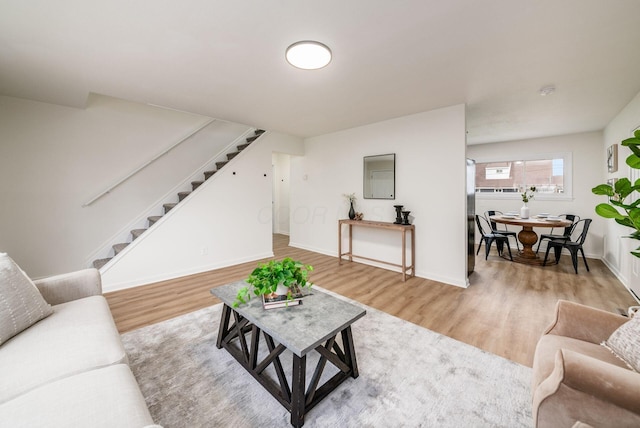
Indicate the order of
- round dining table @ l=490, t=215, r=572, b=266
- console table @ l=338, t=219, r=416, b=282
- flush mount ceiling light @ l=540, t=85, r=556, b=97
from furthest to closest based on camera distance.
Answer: round dining table @ l=490, t=215, r=572, b=266
console table @ l=338, t=219, r=416, b=282
flush mount ceiling light @ l=540, t=85, r=556, b=97

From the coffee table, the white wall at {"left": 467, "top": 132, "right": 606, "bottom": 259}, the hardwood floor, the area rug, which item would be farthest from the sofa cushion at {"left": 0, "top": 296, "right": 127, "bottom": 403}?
the white wall at {"left": 467, "top": 132, "right": 606, "bottom": 259}

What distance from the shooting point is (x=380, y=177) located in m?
4.36

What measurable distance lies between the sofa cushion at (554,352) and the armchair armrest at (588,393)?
8.5 inches

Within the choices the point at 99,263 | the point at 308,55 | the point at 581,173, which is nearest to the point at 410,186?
Result: the point at 308,55

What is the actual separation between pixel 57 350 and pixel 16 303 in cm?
43

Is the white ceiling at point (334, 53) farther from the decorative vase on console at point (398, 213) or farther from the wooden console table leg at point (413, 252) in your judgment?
the wooden console table leg at point (413, 252)

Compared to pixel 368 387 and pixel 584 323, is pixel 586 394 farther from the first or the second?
pixel 368 387

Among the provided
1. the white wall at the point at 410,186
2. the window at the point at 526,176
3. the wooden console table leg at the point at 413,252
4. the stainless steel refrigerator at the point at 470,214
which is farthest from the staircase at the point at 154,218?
the window at the point at 526,176

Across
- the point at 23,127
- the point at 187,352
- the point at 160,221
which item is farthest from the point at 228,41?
the point at 23,127

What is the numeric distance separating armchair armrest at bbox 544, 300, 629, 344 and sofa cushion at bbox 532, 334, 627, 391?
0.04 metres

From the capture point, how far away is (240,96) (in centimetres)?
317

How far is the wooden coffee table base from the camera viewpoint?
139 cm

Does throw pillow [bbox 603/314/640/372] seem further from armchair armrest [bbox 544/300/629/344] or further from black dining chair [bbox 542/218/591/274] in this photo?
black dining chair [bbox 542/218/591/274]

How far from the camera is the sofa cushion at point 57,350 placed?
1.07 meters
